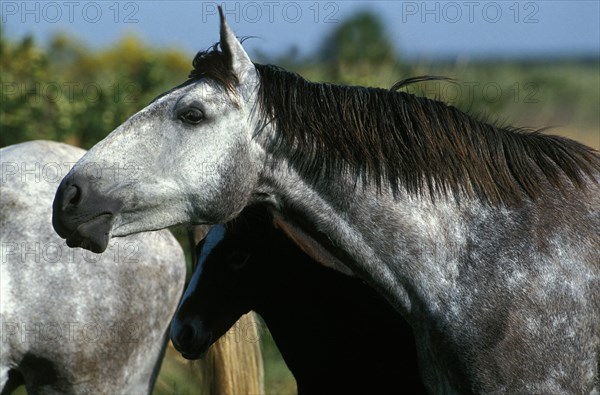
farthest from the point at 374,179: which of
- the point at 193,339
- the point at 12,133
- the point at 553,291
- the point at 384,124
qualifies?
the point at 12,133

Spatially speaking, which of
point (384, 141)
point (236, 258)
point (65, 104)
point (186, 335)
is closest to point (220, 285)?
point (236, 258)

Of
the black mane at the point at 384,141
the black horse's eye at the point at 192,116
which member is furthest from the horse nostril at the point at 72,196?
the black mane at the point at 384,141

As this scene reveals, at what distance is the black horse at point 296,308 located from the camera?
4324 mm

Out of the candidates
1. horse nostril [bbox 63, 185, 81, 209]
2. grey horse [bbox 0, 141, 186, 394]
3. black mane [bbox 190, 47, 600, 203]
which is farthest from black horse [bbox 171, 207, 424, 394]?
horse nostril [bbox 63, 185, 81, 209]

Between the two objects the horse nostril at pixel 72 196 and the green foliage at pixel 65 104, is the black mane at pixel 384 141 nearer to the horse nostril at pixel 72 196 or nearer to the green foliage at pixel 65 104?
the horse nostril at pixel 72 196

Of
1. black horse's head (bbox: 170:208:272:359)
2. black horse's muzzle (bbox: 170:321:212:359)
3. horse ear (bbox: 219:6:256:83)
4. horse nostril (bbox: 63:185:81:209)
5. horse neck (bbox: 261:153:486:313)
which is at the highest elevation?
horse ear (bbox: 219:6:256:83)

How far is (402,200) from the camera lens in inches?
139

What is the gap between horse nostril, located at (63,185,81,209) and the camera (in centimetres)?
334

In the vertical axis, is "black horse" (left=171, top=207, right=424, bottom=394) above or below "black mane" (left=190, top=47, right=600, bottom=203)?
below

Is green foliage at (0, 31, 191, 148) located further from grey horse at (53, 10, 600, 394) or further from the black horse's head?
grey horse at (53, 10, 600, 394)

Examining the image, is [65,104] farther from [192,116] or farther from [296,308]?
[192,116]

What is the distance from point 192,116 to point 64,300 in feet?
5.27

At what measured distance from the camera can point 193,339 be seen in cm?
441

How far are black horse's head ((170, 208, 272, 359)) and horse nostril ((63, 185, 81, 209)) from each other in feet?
3.85
